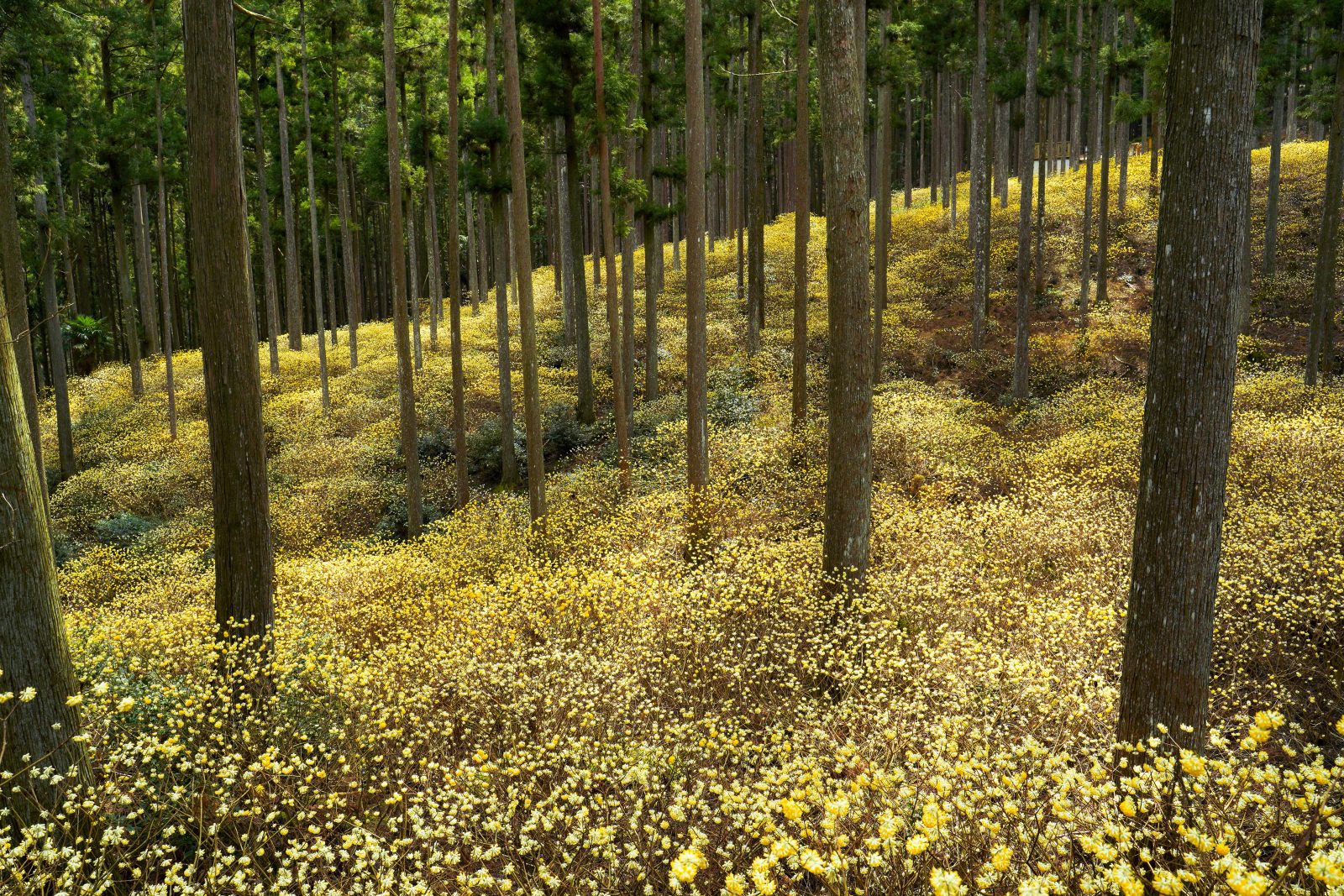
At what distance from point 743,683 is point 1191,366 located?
410 cm

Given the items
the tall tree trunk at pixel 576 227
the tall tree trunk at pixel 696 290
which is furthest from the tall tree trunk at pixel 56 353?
the tall tree trunk at pixel 696 290

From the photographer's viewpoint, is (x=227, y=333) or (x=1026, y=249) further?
(x=1026, y=249)

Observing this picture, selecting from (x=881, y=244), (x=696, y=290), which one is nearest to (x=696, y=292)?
(x=696, y=290)

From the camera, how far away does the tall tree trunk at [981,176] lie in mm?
20859

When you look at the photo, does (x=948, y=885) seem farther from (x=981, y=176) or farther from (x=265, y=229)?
(x=265, y=229)

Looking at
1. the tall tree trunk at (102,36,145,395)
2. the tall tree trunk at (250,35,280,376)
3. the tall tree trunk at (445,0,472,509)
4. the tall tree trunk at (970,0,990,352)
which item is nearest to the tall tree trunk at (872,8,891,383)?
the tall tree trunk at (970,0,990,352)

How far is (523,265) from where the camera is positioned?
11.9 meters

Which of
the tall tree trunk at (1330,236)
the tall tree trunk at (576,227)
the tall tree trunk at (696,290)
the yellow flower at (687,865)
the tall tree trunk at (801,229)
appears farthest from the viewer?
the tall tree trunk at (576,227)

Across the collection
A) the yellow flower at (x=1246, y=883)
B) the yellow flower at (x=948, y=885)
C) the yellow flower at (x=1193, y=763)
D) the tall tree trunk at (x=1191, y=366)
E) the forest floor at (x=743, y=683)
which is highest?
the tall tree trunk at (x=1191, y=366)

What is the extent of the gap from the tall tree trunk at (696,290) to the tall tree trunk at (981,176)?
12.1m

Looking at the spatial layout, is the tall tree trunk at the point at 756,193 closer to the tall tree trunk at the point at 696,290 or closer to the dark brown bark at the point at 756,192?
the dark brown bark at the point at 756,192

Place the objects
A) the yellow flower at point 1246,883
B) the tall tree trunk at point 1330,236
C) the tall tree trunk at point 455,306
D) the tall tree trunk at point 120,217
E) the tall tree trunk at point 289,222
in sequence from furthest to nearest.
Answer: the tall tree trunk at point 289,222
the tall tree trunk at point 120,217
the tall tree trunk at point 455,306
the tall tree trunk at point 1330,236
the yellow flower at point 1246,883

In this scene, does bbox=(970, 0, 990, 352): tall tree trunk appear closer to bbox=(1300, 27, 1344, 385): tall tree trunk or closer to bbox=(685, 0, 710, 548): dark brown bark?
bbox=(1300, 27, 1344, 385): tall tree trunk

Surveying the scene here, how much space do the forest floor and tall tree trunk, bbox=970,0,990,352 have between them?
4066mm
